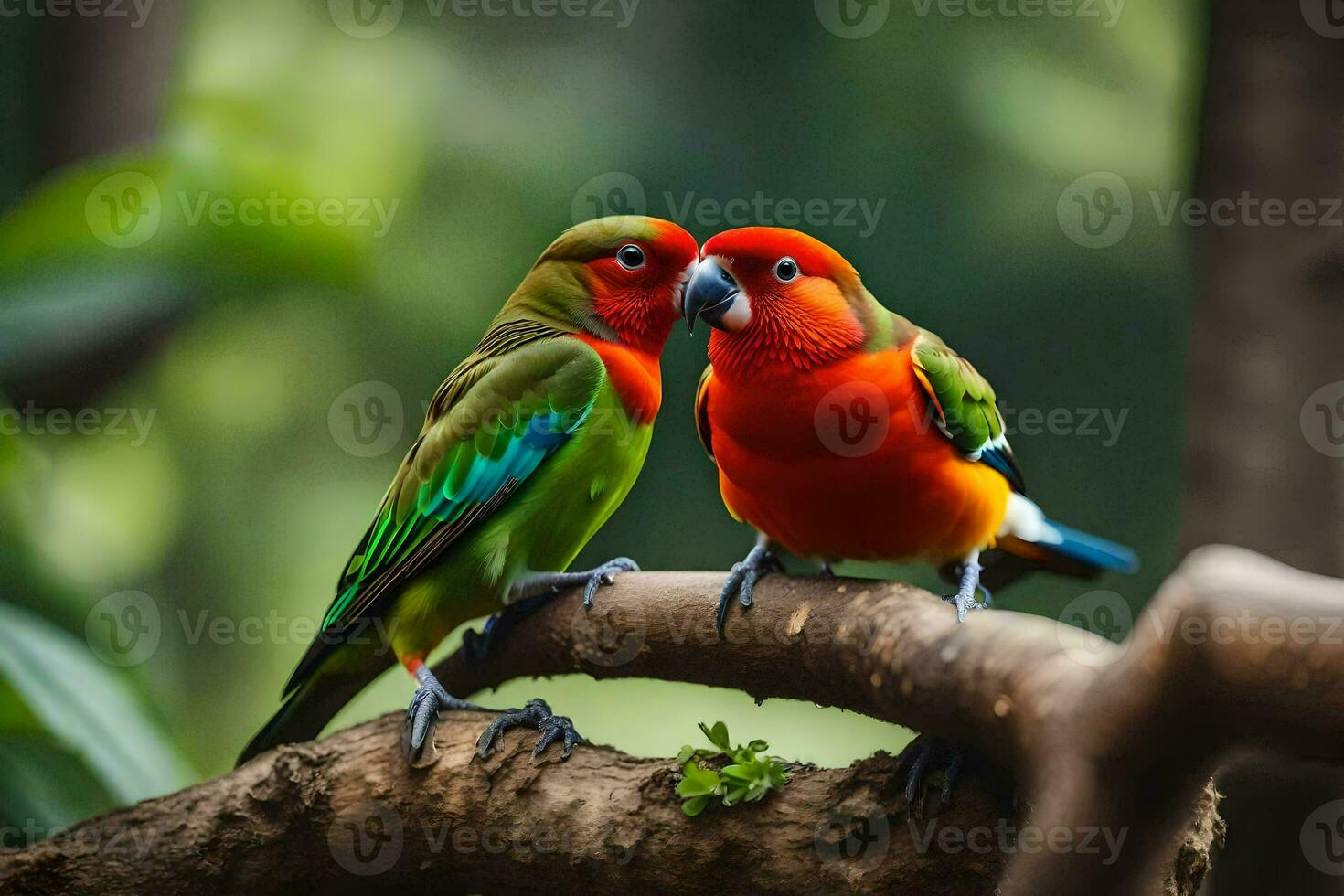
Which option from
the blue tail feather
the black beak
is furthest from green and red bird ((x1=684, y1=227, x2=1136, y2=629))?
the blue tail feather

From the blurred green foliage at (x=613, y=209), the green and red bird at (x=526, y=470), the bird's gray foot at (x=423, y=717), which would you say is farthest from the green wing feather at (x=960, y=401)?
the blurred green foliage at (x=613, y=209)

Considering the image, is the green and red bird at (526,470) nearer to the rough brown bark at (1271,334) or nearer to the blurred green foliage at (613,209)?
the rough brown bark at (1271,334)

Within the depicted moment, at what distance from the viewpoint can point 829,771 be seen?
57.6 inches

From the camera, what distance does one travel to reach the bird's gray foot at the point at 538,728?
1.68m

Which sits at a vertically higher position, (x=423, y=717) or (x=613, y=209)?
(x=613, y=209)

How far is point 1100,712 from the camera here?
896 mm

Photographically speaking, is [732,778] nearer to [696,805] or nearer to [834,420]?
[696,805]

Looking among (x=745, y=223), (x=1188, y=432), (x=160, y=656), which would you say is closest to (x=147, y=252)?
(x=160, y=656)

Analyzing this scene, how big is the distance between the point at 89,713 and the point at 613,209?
197cm

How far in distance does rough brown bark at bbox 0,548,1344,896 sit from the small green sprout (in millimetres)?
24

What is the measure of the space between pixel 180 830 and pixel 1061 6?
350 centimetres

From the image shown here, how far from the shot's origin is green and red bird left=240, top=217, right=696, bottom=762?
1.91 m

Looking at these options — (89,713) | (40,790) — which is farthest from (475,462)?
(40,790)

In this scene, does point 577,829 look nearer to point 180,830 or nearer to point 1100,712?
point 180,830
